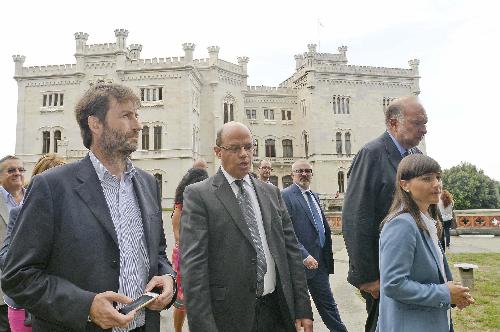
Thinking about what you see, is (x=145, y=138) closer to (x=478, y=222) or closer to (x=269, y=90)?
(x=269, y=90)

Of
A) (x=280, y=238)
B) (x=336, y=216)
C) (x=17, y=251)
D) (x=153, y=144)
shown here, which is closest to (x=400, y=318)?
(x=280, y=238)

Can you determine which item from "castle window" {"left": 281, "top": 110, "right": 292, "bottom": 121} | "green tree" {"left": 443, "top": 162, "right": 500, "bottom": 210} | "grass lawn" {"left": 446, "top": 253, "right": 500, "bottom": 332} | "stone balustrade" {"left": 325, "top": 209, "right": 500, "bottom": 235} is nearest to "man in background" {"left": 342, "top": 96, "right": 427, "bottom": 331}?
"grass lawn" {"left": 446, "top": 253, "right": 500, "bottom": 332}

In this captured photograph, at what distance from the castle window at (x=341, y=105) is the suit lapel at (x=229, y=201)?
36.3m

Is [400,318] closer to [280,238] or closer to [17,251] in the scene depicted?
[280,238]

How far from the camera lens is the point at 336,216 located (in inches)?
797

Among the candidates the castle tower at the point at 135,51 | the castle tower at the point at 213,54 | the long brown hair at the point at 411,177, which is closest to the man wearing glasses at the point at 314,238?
the long brown hair at the point at 411,177

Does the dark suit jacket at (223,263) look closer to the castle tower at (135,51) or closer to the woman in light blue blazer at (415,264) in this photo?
the woman in light blue blazer at (415,264)

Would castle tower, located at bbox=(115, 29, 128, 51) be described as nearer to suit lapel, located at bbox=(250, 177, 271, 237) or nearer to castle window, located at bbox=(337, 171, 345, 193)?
castle window, located at bbox=(337, 171, 345, 193)

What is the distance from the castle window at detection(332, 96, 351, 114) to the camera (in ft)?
126

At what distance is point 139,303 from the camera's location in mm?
2213

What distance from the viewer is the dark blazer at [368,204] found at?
3.43 meters

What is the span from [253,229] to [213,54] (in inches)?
1380

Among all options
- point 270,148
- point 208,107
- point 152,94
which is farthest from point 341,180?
point 152,94

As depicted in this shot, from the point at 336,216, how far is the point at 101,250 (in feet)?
61.7
